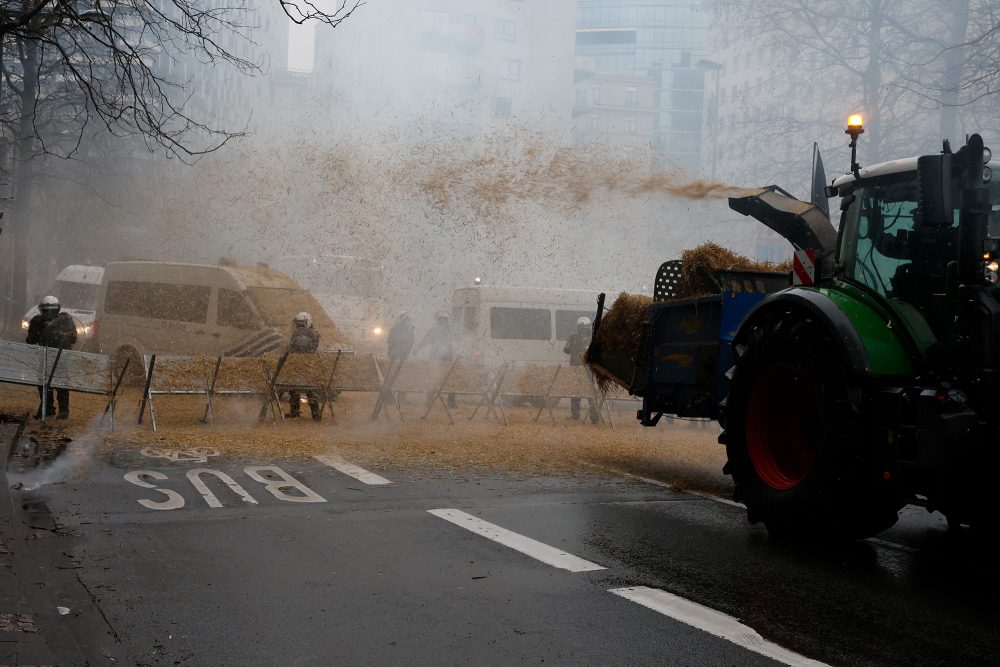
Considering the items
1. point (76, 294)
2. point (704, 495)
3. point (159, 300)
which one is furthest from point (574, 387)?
point (76, 294)

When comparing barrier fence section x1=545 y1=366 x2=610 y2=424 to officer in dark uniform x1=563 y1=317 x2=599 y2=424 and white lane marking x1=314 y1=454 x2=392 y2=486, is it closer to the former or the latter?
officer in dark uniform x1=563 y1=317 x2=599 y2=424

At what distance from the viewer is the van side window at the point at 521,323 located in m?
19.9

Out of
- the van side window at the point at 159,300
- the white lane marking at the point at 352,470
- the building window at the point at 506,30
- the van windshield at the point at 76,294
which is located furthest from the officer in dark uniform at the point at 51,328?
the building window at the point at 506,30

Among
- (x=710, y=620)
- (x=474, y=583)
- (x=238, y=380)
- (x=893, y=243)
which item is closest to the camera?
(x=710, y=620)

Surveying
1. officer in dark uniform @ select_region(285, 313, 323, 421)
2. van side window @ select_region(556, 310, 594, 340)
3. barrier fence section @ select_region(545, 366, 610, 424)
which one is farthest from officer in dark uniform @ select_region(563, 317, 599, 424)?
officer in dark uniform @ select_region(285, 313, 323, 421)

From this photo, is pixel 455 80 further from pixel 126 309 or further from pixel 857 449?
pixel 857 449

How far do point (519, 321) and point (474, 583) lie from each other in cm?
1483

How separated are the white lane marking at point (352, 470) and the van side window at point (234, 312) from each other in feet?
24.0

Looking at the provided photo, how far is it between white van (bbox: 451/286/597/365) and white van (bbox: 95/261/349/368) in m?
3.04

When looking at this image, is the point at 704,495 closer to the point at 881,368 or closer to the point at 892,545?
the point at 892,545

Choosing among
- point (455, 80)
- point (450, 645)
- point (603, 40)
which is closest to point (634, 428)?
point (450, 645)

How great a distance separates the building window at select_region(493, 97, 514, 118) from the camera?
27255 mm

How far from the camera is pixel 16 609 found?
452cm

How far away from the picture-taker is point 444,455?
10.7m
